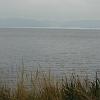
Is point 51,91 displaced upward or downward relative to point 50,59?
downward

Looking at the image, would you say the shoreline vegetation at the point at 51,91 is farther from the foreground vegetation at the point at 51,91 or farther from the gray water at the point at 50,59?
the gray water at the point at 50,59

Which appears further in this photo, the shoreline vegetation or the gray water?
the gray water

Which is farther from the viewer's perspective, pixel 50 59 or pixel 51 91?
pixel 50 59

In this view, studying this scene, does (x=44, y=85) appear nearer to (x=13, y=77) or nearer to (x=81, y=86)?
(x=81, y=86)

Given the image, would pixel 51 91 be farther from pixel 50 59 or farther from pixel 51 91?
pixel 50 59

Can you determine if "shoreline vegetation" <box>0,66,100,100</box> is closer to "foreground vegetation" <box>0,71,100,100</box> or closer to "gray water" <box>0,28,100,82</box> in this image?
"foreground vegetation" <box>0,71,100,100</box>

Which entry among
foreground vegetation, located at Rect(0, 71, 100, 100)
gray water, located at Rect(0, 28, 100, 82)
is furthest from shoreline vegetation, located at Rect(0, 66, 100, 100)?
gray water, located at Rect(0, 28, 100, 82)

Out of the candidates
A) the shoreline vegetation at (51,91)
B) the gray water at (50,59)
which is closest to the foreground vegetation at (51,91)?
the shoreline vegetation at (51,91)

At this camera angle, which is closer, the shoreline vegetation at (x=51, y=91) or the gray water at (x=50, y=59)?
the shoreline vegetation at (x=51, y=91)

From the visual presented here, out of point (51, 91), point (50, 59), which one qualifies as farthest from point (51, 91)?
point (50, 59)

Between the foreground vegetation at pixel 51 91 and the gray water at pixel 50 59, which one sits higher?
the gray water at pixel 50 59

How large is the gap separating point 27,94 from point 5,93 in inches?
21.2

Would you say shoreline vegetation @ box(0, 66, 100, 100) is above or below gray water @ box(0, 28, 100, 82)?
below

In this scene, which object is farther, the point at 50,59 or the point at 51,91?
the point at 50,59
